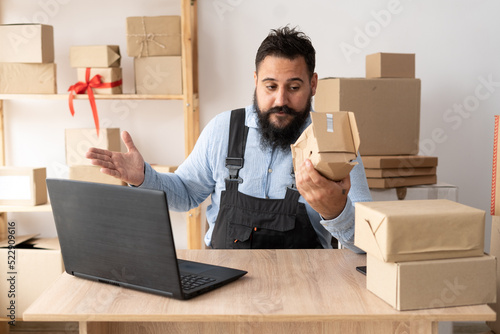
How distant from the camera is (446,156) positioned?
307 cm

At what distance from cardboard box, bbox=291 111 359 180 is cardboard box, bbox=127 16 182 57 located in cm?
A: 160

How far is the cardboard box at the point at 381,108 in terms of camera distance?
2.58m

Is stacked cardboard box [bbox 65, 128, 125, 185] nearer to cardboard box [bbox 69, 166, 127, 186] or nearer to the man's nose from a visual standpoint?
cardboard box [bbox 69, 166, 127, 186]

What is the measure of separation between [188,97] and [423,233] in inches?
72.5

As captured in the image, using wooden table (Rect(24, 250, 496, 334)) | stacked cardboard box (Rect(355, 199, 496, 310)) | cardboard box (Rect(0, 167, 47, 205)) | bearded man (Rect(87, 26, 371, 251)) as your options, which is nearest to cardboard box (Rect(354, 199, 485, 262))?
stacked cardboard box (Rect(355, 199, 496, 310))

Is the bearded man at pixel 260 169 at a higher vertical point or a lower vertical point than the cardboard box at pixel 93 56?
lower

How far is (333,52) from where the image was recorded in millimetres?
3043

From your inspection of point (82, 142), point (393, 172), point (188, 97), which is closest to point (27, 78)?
point (82, 142)

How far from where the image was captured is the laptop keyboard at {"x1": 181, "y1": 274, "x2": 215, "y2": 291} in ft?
4.24

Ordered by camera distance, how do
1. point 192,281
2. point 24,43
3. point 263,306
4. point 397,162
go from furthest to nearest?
1. point 24,43
2. point 397,162
3. point 192,281
4. point 263,306

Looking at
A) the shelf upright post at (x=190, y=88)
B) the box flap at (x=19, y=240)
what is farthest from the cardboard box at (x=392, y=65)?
the box flap at (x=19, y=240)

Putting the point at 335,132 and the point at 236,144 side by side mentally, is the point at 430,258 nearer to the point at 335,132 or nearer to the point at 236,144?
the point at 335,132

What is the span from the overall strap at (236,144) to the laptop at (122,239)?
71 cm

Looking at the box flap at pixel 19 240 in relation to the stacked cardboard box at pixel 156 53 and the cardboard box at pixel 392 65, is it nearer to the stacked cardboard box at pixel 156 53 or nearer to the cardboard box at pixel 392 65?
the stacked cardboard box at pixel 156 53
